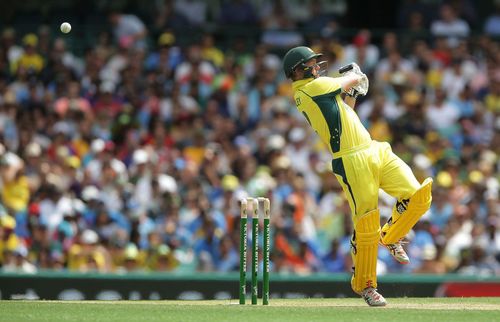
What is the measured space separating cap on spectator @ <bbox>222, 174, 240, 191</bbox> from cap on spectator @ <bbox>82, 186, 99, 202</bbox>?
1.70 meters

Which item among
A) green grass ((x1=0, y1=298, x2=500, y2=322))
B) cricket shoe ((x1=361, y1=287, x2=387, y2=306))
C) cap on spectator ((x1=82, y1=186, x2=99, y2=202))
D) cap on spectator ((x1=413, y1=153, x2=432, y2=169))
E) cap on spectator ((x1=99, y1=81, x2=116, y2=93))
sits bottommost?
green grass ((x1=0, y1=298, x2=500, y2=322))

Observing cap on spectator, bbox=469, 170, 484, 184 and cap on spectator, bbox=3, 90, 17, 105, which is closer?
cap on spectator, bbox=469, 170, 484, 184

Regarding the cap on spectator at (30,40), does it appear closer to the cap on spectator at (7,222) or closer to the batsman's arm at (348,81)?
the cap on spectator at (7,222)

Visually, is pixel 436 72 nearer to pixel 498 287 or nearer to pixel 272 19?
pixel 272 19

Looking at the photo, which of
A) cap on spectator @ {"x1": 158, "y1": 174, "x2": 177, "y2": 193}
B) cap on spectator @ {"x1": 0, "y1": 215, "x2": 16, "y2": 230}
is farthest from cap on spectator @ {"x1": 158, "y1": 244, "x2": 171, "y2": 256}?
cap on spectator @ {"x1": 0, "y1": 215, "x2": 16, "y2": 230}

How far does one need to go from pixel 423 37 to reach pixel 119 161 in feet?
18.2

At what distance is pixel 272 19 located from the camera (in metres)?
20.0

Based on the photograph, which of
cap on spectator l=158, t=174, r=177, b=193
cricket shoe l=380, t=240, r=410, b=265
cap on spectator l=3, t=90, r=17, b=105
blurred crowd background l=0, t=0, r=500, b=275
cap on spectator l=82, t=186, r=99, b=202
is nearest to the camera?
cricket shoe l=380, t=240, r=410, b=265

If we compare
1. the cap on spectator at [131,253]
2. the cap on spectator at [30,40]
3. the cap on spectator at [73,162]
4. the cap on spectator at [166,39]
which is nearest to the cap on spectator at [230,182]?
the cap on spectator at [131,253]

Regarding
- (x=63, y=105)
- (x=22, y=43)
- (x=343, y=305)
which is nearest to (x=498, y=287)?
(x=343, y=305)

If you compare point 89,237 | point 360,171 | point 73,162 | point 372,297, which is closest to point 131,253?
point 89,237

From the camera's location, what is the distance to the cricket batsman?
10734 mm

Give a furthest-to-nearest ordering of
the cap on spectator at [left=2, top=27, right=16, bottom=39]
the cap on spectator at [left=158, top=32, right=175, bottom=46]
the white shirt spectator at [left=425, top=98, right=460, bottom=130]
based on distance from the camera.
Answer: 1. the cap on spectator at [left=158, top=32, right=175, bottom=46]
2. the cap on spectator at [left=2, top=27, right=16, bottom=39]
3. the white shirt spectator at [left=425, top=98, right=460, bottom=130]

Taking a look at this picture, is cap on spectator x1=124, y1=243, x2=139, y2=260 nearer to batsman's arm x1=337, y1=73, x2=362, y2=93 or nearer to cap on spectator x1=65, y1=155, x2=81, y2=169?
cap on spectator x1=65, y1=155, x2=81, y2=169
